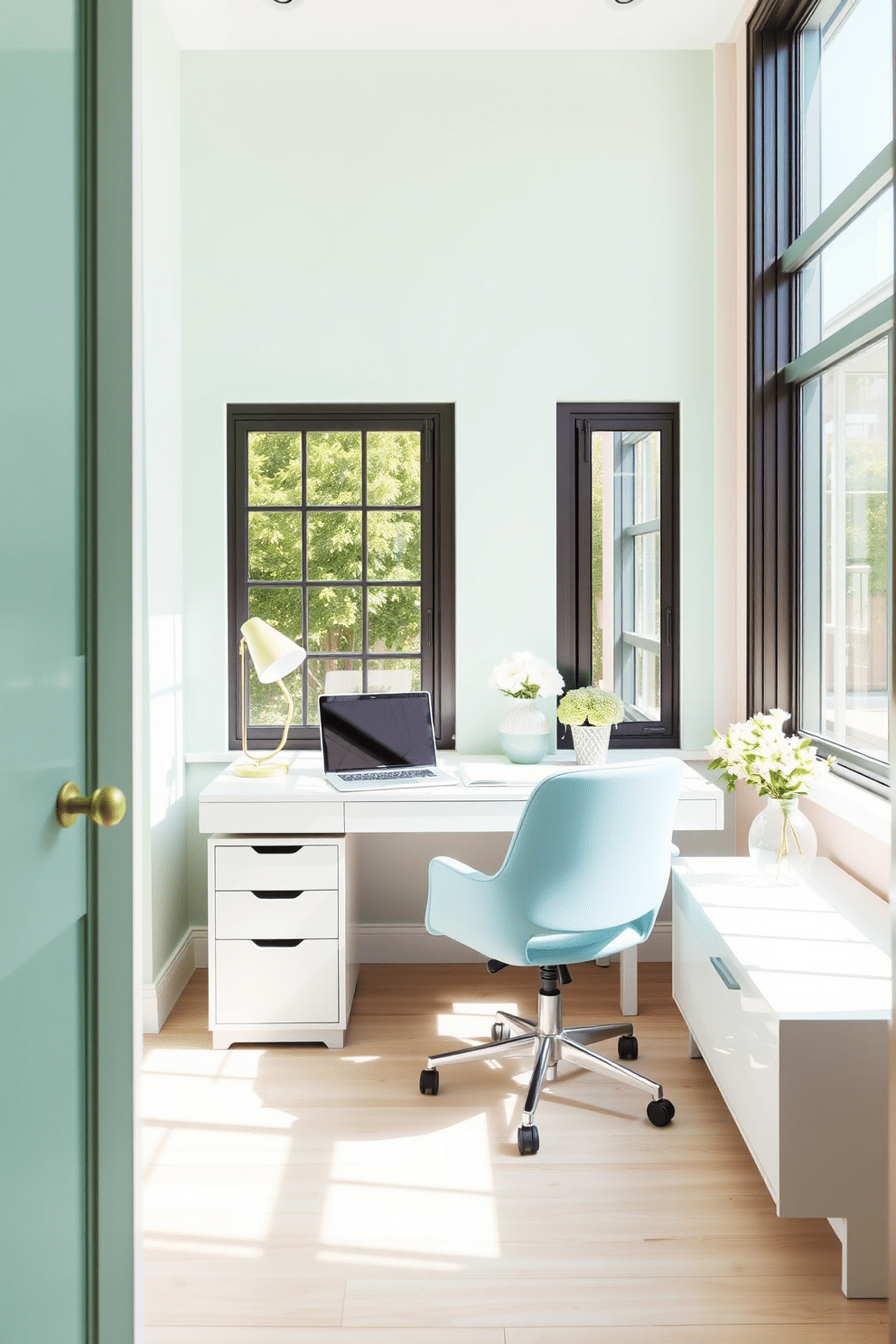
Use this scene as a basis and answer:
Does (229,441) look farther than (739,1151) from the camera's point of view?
Yes

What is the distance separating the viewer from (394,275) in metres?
3.48

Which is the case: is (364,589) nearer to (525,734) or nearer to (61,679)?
(525,734)

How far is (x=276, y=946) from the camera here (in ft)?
9.69

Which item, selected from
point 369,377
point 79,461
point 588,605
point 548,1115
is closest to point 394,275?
point 369,377

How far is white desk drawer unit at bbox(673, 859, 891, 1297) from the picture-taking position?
1842 millimetres

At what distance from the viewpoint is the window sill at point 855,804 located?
244 cm

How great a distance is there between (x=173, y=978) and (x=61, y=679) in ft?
7.51

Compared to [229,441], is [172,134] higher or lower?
higher

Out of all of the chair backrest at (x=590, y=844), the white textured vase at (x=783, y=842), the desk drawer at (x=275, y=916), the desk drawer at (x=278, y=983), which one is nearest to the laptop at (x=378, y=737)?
the desk drawer at (x=275, y=916)

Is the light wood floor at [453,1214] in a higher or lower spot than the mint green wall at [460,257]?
lower

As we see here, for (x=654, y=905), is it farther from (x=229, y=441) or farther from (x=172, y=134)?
(x=172, y=134)

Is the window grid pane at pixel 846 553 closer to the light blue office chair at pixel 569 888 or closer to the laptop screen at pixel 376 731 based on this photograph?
the light blue office chair at pixel 569 888

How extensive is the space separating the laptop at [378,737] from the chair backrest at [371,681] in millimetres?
271

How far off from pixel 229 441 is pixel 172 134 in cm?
100
